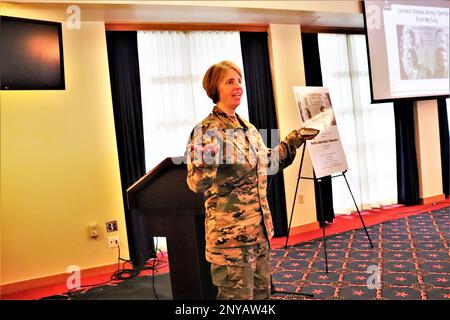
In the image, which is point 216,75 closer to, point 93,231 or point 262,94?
point 93,231

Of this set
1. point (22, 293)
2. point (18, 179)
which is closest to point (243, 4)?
point (18, 179)

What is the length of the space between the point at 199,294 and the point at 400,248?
244 centimetres

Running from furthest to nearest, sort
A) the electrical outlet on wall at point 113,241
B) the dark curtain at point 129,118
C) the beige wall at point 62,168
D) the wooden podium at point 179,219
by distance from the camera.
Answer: the dark curtain at point 129,118, the electrical outlet on wall at point 113,241, the beige wall at point 62,168, the wooden podium at point 179,219

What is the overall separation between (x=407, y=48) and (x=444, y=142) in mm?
1651

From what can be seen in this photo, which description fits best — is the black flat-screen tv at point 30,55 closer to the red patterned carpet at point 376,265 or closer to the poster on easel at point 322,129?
the poster on easel at point 322,129

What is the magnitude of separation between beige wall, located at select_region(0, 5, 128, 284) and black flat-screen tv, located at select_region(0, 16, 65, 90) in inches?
9.5

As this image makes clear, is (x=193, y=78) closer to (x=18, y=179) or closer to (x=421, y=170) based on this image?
(x=18, y=179)

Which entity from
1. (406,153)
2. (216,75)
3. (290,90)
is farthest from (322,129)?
(216,75)

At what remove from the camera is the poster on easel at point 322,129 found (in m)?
3.85

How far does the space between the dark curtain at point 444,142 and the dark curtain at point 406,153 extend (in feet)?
1.63

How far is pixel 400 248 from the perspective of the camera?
3742 mm

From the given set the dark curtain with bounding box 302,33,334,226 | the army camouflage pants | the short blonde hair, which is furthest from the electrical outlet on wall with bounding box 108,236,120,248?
the short blonde hair

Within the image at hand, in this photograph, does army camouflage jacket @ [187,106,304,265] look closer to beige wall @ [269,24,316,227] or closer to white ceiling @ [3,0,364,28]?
white ceiling @ [3,0,364,28]

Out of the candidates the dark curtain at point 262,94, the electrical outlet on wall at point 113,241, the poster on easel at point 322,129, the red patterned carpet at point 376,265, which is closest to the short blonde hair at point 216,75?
the red patterned carpet at point 376,265
